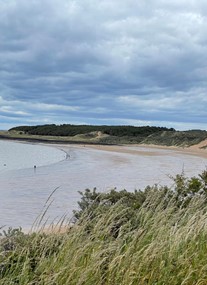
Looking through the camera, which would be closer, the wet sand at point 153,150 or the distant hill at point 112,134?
the wet sand at point 153,150

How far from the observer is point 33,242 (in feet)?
16.6

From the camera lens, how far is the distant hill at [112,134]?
98.8 m

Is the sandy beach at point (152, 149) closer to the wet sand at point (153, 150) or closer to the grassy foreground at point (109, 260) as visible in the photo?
the wet sand at point (153, 150)

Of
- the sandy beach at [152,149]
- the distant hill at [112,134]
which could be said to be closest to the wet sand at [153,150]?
the sandy beach at [152,149]

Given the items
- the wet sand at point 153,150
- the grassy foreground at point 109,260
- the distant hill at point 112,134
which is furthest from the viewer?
the distant hill at point 112,134

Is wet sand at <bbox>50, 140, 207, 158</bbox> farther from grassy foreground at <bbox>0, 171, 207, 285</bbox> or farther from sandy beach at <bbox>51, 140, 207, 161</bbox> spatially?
grassy foreground at <bbox>0, 171, 207, 285</bbox>

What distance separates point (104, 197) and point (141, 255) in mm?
3632

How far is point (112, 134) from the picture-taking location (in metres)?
131

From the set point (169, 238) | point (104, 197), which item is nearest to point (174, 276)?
point (169, 238)

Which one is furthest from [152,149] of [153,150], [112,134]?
[112,134]

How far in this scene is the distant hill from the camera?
324 ft

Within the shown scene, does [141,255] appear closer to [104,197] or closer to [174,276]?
[174,276]

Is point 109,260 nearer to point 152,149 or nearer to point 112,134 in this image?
point 152,149

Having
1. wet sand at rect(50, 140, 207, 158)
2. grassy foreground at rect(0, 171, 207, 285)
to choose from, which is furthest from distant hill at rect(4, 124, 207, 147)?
grassy foreground at rect(0, 171, 207, 285)
